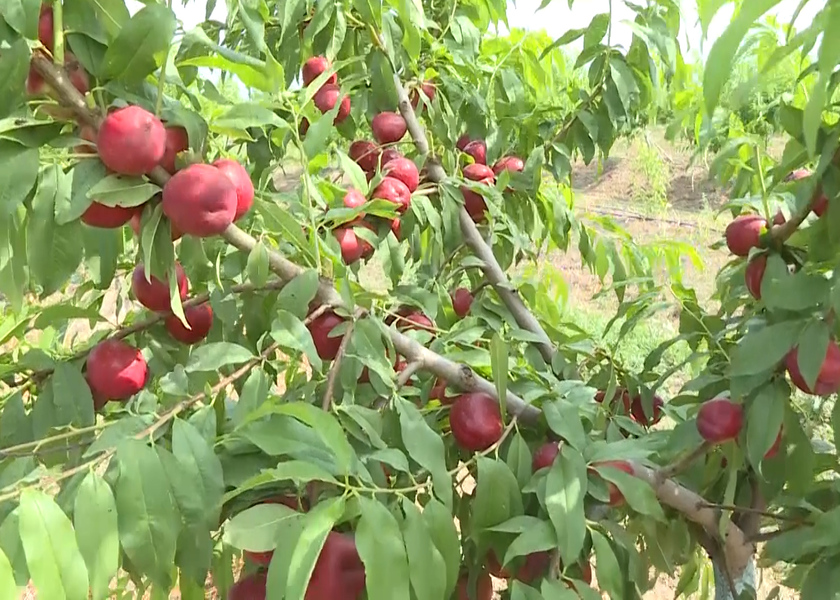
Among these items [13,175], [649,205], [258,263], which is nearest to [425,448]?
[258,263]

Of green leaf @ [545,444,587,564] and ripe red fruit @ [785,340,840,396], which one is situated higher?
ripe red fruit @ [785,340,840,396]

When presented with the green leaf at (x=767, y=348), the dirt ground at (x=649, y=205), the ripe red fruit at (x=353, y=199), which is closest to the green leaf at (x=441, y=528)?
the green leaf at (x=767, y=348)

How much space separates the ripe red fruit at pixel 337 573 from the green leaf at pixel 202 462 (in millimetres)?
63

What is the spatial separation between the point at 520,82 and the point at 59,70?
649mm

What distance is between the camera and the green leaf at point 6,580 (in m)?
0.30

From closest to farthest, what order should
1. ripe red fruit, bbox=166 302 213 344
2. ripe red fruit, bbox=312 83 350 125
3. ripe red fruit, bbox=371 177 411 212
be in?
ripe red fruit, bbox=166 302 213 344, ripe red fruit, bbox=371 177 411 212, ripe red fruit, bbox=312 83 350 125

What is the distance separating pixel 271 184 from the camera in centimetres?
84

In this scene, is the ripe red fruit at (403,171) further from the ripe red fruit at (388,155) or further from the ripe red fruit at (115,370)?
the ripe red fruit at (115,370)

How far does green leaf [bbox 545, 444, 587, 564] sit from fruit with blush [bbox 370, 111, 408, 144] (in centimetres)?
46

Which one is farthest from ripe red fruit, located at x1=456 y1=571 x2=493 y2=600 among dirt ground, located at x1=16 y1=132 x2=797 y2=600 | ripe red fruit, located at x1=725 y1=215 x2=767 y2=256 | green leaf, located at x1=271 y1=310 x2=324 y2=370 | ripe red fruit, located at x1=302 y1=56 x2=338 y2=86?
dirt ground, located at x1=16 y1=132 x2=797 y2=600

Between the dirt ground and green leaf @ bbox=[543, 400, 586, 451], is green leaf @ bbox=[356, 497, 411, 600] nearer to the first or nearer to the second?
green leaf @ bbox=[543, 400, 586, 451]

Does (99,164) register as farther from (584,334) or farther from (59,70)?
(584,334)

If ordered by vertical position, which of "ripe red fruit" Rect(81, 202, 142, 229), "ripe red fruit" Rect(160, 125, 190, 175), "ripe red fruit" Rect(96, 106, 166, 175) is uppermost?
"ripe red fruit" Rect(96, 106, 166, 175)

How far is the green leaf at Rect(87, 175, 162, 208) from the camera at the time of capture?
0.39 m
